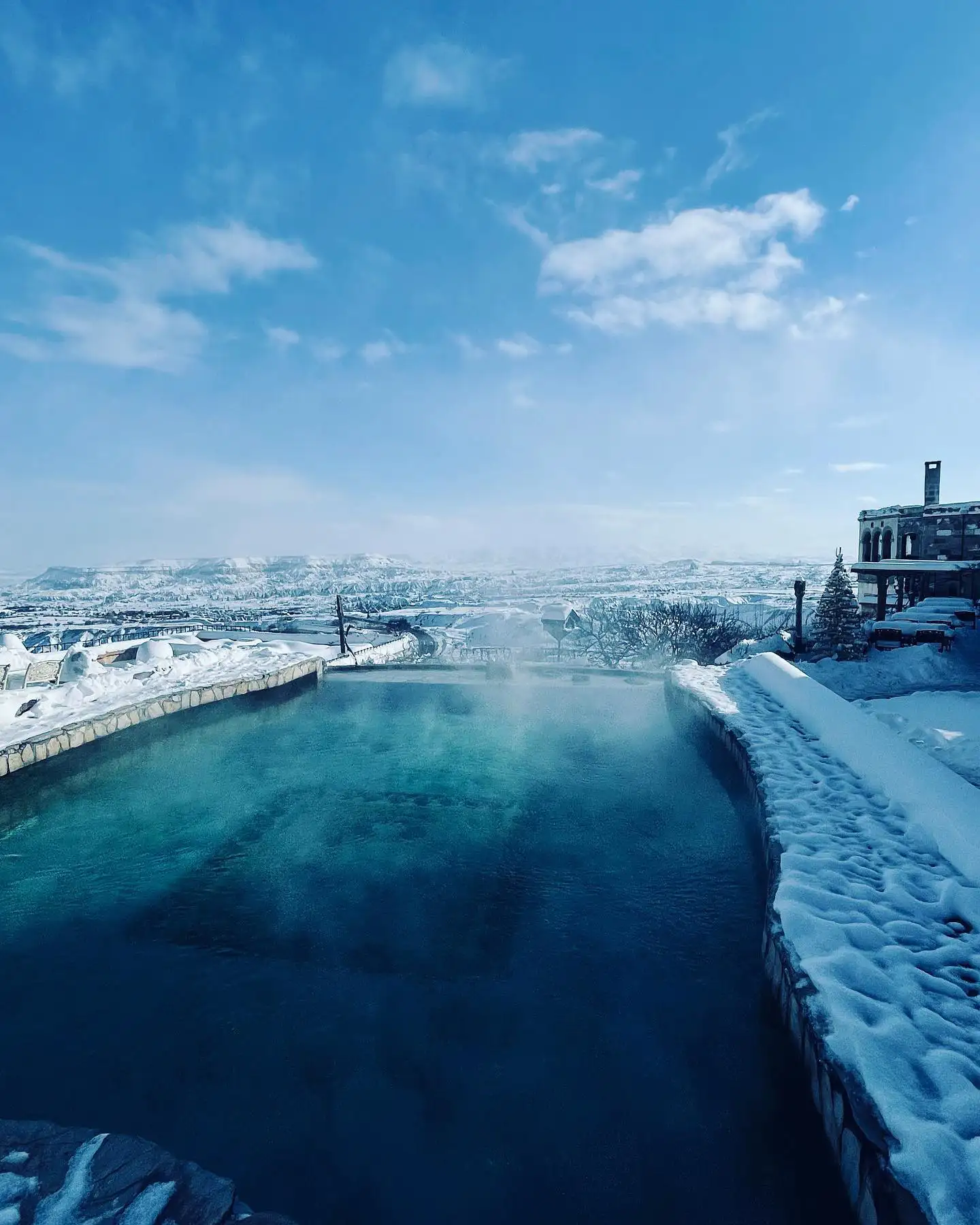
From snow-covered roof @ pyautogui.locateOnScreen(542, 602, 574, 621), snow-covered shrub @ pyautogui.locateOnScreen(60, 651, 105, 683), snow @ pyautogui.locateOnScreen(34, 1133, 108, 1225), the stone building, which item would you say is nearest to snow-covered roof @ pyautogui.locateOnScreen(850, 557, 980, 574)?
Answer: the stone building

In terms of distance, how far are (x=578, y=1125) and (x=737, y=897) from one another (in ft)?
6.98

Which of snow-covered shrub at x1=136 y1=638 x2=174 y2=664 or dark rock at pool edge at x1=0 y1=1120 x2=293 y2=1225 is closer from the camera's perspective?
dark rock at pool edge at x1=0 y1=1120 x2=293 y2=1225

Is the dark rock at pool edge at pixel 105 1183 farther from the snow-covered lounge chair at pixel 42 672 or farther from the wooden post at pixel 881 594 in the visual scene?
the wooden post at pixel 881 594

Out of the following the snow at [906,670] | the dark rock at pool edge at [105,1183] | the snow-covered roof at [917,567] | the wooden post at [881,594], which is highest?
the snow-covered roof at [917,567]

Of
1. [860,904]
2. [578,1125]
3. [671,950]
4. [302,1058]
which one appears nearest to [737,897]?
[671,950]

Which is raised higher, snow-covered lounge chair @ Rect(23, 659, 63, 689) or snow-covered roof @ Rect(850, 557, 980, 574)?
snow-covered roof @ Rect(850, 557, 980, 574)

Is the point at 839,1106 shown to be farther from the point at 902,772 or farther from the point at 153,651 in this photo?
the point at 153,651

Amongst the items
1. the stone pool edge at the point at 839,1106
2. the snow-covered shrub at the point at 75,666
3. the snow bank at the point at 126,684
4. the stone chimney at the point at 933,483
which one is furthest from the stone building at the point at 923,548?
the snow-covered shrub at the point at 75,666

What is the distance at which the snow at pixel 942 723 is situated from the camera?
5348 millimetres

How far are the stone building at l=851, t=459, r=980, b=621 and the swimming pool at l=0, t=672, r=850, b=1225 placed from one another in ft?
45.5

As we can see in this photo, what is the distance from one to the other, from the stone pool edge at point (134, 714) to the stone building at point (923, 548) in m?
14.7

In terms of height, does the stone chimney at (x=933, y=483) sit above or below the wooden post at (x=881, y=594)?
above

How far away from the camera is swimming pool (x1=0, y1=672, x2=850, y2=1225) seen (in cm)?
231

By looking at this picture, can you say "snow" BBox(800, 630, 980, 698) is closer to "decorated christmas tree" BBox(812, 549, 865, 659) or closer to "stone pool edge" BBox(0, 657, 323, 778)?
"decorated christmas tree" BBox(812, 549, 865, 659)
